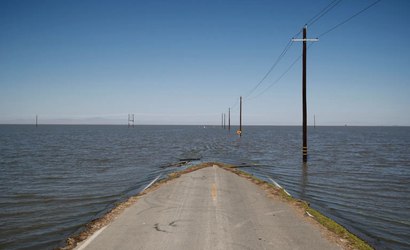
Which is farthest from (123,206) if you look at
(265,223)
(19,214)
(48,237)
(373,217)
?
(373,217)

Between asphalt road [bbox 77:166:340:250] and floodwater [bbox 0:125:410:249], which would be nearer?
asphalt road [bbox 77:166:340:250]

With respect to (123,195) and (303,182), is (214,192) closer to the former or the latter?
(123,195)

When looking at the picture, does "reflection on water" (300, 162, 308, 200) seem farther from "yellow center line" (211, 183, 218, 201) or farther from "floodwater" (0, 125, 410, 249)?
"yellow center line" (211, 183, 218, 201)

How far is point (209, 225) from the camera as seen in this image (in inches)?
353

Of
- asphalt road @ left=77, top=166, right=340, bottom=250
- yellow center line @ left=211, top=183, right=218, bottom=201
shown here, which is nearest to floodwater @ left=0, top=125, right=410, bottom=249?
asphalt road @ left=77, top=166, right=340, bottom=250

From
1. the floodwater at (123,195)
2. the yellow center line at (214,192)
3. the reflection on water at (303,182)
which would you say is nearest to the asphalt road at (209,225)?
the yellow center line at (214,192)

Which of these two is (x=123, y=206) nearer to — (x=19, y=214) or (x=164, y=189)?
(x=164, y=189)

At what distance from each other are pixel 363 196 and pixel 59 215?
1489 cm

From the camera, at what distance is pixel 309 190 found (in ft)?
55.8

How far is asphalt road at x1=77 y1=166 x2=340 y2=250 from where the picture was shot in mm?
7656

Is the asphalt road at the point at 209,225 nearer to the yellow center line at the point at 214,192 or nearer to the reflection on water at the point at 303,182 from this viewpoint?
the yellow center line at the point at 214,192

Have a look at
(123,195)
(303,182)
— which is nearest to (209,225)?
(123,195)

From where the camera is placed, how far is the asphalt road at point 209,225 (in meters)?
7.66

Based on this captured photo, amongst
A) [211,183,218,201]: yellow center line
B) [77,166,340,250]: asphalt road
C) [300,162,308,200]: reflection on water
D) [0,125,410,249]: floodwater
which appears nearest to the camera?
[77,166,340,250]: asphalt road
